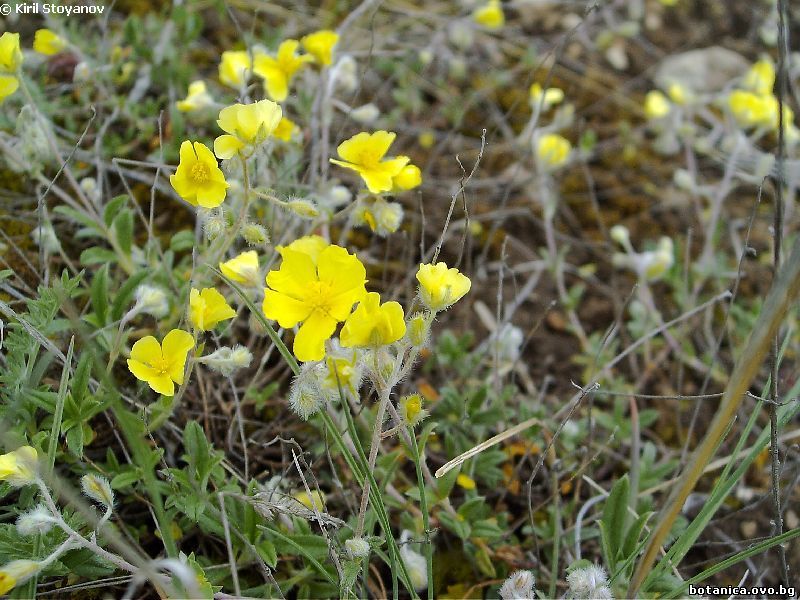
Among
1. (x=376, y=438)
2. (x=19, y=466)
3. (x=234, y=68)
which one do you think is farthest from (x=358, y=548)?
(x=234, y=68)

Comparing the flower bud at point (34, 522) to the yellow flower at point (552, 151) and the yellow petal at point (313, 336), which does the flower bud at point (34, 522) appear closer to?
the yellow petal at point (313, 336)

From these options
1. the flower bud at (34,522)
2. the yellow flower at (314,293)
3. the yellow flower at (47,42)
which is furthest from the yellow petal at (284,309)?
the yellow flower at (47,42)

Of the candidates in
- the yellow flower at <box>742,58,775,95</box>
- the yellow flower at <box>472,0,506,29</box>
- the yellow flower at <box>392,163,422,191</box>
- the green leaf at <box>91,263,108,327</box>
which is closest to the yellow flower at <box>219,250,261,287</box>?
the yellow flower at <box>392,163,422,191</box>

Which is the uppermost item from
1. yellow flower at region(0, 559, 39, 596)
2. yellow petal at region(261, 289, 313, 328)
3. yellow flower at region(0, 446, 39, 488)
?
yellow petal at region(261, 289, 313, 328)

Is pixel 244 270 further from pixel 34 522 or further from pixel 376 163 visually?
pixel 34 522

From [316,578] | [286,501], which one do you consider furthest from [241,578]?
[286,501]

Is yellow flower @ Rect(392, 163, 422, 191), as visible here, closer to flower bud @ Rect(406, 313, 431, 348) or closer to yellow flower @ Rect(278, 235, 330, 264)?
yellow flower @ Rect(278, 235, 330, 264)
